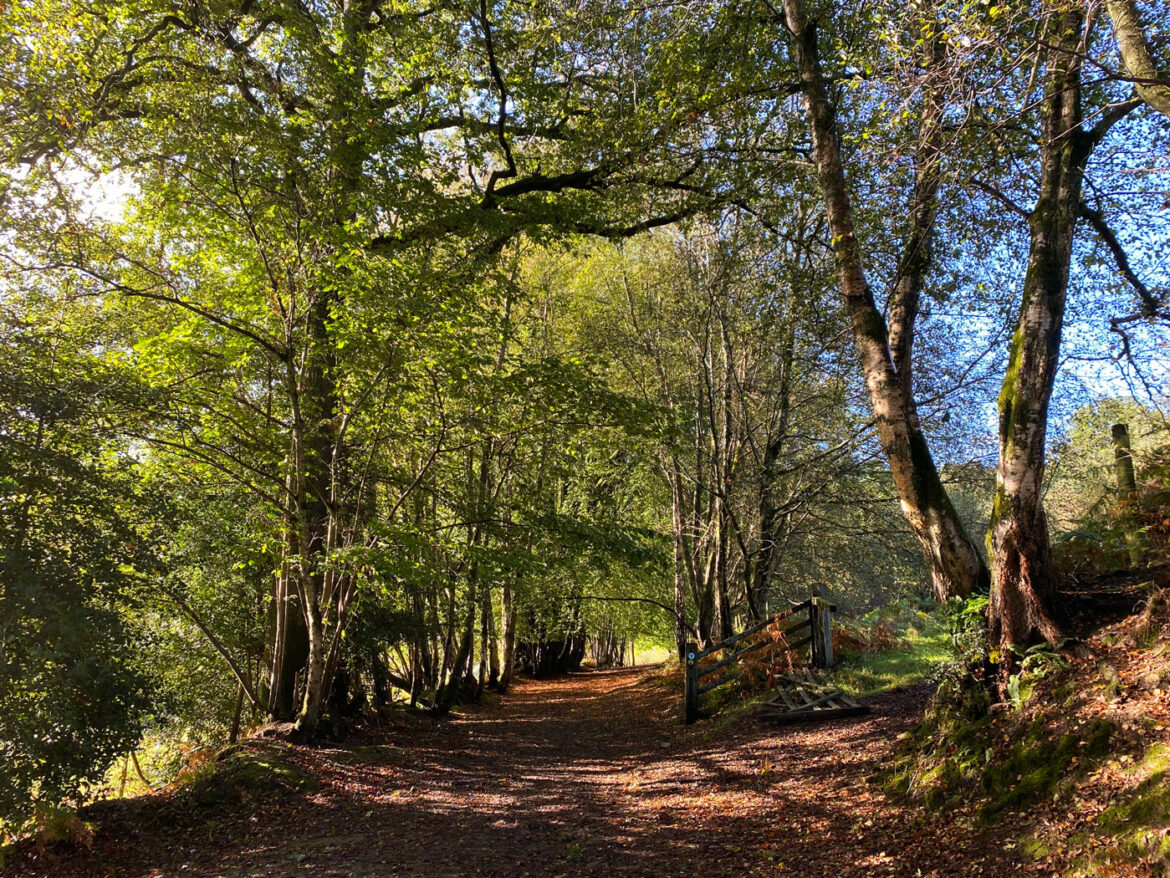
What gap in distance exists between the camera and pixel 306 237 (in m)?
8.43

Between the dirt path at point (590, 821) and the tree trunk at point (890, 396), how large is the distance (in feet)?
6.58

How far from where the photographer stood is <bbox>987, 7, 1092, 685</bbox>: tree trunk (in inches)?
180

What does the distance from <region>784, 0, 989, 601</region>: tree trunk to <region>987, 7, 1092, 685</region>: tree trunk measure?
43 centimetres

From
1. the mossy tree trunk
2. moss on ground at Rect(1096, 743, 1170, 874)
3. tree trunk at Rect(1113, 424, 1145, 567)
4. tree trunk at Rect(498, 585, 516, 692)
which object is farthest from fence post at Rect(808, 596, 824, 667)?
tree trunk at Rect(498, 585, 516, 692)

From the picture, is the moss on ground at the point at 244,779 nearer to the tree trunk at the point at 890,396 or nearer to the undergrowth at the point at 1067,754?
the undergrowth at the point at 1067,754

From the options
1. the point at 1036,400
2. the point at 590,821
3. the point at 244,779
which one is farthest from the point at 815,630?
the point at 244,779

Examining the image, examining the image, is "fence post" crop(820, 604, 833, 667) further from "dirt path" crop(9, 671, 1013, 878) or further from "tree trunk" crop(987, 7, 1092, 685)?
"tree trunk" crop(987, 7, 1092, 685)

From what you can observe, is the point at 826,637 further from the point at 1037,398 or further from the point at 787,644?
the point at 1037,398

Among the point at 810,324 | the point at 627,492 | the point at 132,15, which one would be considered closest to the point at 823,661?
the point at 810,324

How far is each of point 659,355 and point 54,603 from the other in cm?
1279

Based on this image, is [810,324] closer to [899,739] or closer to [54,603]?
[899,739]

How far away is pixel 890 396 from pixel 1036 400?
1.01 m

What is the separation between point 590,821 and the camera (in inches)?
253

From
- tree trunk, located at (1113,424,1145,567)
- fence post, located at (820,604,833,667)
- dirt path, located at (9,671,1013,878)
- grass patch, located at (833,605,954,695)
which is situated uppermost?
tree trunk, located at (1113,424,1145,567)
